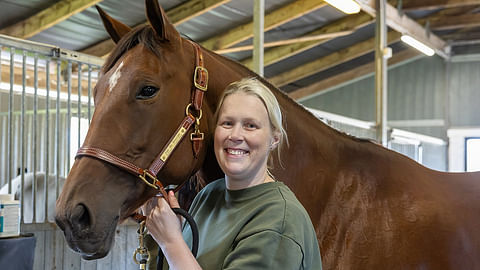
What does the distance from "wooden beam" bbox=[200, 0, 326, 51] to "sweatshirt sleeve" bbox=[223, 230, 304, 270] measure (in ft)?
18.2

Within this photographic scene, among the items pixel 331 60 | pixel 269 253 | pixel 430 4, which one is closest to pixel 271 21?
pixel 430 4

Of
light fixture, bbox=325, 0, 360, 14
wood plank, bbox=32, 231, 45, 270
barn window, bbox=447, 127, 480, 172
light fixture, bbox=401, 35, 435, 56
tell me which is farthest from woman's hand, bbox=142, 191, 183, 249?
barn window, bbox=447, 127, 480, 172

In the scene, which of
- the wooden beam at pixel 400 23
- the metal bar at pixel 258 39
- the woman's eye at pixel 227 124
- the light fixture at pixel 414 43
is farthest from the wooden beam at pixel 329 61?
the woman's eye at pixel 227 124

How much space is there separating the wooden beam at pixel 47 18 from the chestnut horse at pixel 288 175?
388cm

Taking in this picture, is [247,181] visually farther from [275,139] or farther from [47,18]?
[47,18]

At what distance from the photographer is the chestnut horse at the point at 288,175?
3.78 feet

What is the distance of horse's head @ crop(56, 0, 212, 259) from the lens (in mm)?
1102

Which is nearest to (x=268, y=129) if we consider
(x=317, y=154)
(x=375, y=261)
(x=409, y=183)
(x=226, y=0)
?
(x=317, y=154)

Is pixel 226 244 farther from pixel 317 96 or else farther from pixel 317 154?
pixel 317 96

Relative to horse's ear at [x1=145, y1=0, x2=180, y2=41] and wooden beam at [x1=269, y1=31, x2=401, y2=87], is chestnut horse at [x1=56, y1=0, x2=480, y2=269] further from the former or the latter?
wooden beam at [x1=269, y1=31, x2=401, y2=87]

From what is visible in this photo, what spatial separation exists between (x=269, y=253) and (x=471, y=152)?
377 inches

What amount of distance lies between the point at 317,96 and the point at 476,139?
315 cm

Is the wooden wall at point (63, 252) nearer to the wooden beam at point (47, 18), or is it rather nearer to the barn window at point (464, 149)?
the wooden beam at point (47, 18)

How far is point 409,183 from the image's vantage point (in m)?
1.62
